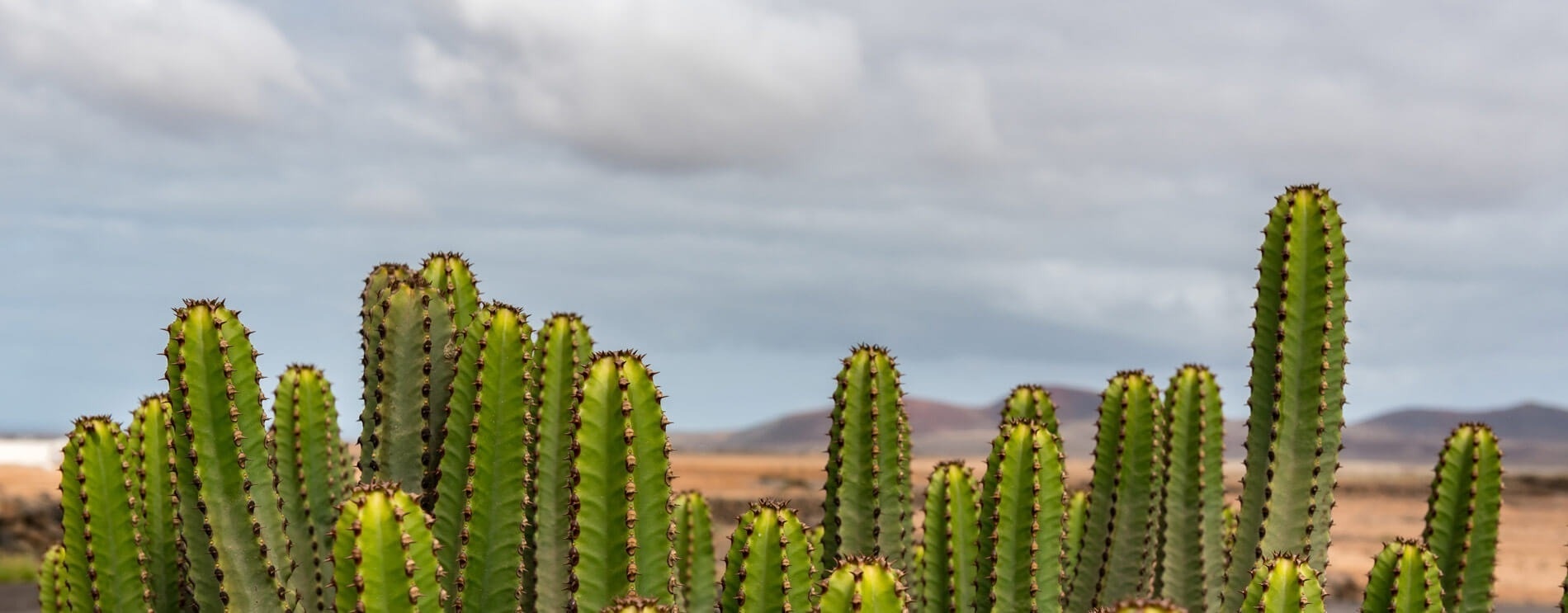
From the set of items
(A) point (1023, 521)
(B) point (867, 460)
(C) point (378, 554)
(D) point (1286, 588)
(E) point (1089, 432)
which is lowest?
(D) point (1286, 588)

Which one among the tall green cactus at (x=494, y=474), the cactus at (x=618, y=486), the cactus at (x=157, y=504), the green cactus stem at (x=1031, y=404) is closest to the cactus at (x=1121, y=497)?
the green cactus stem at (x=1031, y=404)

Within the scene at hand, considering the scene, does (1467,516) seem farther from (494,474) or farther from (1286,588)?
(494,474)

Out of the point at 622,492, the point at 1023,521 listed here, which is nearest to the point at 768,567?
the point at 622,492

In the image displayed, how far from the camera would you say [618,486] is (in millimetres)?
4039

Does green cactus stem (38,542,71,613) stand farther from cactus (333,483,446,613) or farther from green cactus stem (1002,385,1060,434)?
green cactus stem (1002,385,1060,434)

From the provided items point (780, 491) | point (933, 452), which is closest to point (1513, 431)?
point (933, 452)

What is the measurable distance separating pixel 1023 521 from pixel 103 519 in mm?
3560

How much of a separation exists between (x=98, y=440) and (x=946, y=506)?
336 centimetres

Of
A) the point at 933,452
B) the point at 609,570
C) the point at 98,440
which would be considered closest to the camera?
the point at 609,570

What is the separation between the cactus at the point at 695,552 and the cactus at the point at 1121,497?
1792 mm

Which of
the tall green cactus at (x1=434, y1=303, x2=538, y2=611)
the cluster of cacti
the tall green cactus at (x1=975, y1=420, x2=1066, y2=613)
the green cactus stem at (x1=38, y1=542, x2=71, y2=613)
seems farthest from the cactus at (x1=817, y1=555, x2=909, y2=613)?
the green cactus stem at (x1=38, y1=542, x2=71, y2=613)

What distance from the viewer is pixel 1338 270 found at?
523 centimetres

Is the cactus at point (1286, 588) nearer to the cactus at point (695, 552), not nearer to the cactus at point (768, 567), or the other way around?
the cactus at point (768, 567)

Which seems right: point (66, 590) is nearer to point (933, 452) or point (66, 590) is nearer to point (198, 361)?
point (198, 361)
